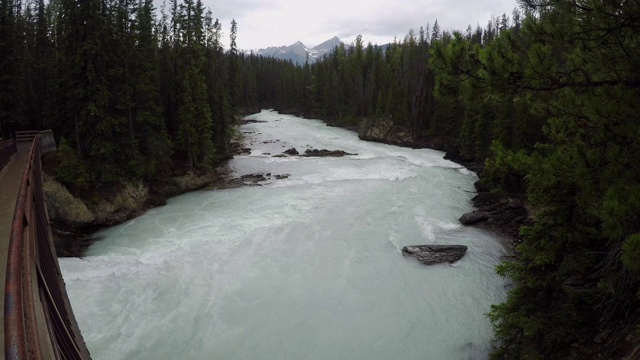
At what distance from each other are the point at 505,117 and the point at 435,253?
2069 cm

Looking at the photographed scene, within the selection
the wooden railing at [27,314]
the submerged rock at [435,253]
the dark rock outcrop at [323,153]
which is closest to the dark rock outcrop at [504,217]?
the submerged rock at [435,253]

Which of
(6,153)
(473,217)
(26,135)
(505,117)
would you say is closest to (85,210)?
(6,153)

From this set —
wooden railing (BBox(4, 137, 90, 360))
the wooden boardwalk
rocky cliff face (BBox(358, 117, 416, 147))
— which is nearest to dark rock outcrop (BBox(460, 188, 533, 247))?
wooden railing (BBox(4, 137, 90, 360))

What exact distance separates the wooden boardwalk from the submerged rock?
46.5 ft

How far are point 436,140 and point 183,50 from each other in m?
35.6

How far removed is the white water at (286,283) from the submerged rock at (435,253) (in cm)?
38

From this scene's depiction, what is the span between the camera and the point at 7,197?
1082 centimetres

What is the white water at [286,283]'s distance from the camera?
37.6 feet

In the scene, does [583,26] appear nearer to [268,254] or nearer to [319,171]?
[268,254]

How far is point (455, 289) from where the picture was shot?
14.2 metres

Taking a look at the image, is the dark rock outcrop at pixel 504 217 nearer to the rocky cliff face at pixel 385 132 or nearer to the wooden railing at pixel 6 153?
the wooden railing at pixel 6 153

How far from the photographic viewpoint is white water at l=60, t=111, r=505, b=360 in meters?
11.5

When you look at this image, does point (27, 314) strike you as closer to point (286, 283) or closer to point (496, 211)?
point (286, 283)

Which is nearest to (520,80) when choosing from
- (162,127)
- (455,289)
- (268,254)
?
(455,289)
